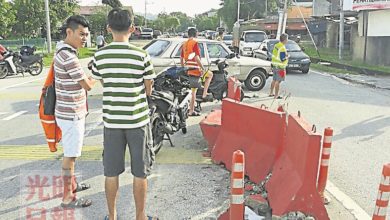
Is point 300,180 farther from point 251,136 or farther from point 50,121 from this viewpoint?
point 50,121

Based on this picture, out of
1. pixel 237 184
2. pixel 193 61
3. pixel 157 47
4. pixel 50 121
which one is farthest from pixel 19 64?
pixel 237 184

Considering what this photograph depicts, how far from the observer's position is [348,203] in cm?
486

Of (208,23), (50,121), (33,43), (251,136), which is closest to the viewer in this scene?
(50,121)

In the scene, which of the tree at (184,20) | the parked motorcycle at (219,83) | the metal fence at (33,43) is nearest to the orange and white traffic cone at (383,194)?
the parked motorcycle at (219,83)

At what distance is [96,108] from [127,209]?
6.04 m

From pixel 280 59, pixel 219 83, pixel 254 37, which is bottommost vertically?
pixel 219 83

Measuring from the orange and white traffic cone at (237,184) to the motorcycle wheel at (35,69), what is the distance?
51.1ft

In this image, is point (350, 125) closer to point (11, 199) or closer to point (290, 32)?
point (11, 199)

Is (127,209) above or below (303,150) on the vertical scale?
below

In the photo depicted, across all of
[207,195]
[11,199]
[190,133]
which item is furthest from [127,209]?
[190,133]

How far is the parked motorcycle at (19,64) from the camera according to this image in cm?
1620

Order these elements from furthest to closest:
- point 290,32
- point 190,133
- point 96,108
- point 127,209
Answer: point 290,32
point 96,108
point 190,133
point 127,209

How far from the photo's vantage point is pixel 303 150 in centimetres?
424

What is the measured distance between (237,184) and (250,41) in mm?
25679
